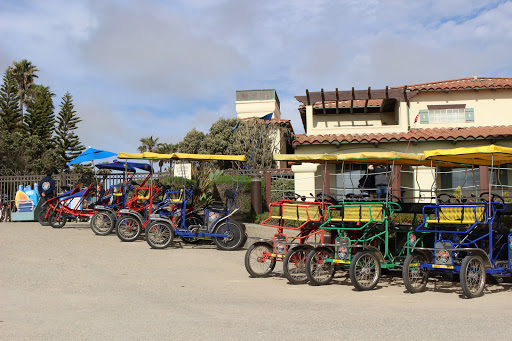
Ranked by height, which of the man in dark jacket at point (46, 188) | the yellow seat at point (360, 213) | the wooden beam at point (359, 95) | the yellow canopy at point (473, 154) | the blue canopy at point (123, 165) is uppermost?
the wooden beam at point (359, 95)

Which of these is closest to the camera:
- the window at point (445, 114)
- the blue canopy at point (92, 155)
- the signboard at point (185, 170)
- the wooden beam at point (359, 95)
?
the signboard at point (185, 170)

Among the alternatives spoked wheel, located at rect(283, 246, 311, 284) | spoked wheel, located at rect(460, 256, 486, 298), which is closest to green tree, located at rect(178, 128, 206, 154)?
spoked wheel, located at rect(283, 246, 311, 284)

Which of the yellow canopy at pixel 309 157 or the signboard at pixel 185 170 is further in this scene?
the signboard at pixel 185 170

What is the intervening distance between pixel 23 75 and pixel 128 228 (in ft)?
139

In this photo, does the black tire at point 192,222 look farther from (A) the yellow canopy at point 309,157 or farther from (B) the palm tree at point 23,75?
(B) the palm tree at point 23,75

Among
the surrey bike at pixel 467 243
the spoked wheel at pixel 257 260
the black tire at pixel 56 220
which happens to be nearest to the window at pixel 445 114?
the surrey bike at pixel 467 243

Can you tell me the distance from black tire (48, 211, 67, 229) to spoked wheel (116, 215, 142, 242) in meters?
3.44

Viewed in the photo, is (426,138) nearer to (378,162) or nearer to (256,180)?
(256,180)

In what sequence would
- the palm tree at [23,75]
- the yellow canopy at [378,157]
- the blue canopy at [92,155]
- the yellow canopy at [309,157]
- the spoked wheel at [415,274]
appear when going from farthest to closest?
the palm tree at [23,75]
the blue canopy at [92,155]
the yellow canopy at [309,157]
the yellow canopy at [378,157]
the spoked wheel at [415,274]

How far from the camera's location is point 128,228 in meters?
14.0

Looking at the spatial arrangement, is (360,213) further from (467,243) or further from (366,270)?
(467,243)

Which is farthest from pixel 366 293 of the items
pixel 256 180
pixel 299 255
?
pixel 256 180

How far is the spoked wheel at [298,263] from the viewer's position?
9.25 metres

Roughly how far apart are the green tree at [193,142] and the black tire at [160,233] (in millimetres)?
19887
